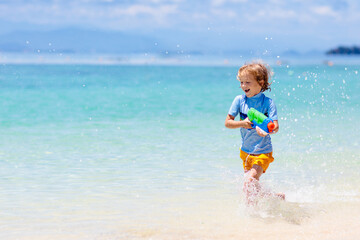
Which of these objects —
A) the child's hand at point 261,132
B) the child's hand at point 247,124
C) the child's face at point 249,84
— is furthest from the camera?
the child's face at point 249,84

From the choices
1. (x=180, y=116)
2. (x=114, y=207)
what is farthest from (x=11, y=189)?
(x=180, y=116)

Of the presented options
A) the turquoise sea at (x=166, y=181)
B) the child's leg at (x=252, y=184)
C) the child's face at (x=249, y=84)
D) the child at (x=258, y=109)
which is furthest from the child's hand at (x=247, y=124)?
the turquoise sea at (x=166, y=181)

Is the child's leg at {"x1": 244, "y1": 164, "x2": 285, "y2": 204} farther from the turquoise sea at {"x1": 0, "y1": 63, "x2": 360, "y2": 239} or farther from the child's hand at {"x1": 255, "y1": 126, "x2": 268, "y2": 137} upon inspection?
the child's hand at {"x1": 255, "y1": 126, "x2": 268, "y2": 137}

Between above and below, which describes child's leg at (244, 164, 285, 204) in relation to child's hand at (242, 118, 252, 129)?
below

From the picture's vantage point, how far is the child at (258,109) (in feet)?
17.3

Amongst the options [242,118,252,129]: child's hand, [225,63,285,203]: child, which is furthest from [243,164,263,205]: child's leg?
[242,118,252,129]: child's hand

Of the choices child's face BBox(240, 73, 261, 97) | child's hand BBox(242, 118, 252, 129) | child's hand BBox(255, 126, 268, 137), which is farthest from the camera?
child's face BBox(240, 73, 261, 97)

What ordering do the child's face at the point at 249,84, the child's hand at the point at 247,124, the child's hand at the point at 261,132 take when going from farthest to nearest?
the child's face at the point at 249,84 < the child's hand at the point at 247,124 < the child's hand at the point at 261,132

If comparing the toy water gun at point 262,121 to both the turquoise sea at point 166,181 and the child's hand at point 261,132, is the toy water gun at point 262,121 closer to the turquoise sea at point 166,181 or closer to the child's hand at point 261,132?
the child's hand at point 261,132

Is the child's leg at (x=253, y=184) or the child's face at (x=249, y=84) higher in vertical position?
the child's face at (x=249, y=84)

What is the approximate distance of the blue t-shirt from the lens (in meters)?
5.30

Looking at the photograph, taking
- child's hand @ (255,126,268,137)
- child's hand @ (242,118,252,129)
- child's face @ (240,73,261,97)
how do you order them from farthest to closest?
child's face @ (240,73,261,97), child's hand @ (242,118,252,129), child's hand @ (255,126,268,137)

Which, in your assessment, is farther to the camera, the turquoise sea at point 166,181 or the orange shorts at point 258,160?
the orange shorts at point 258,160

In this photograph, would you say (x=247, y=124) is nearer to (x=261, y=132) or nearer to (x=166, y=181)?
(x=261, y=132)
